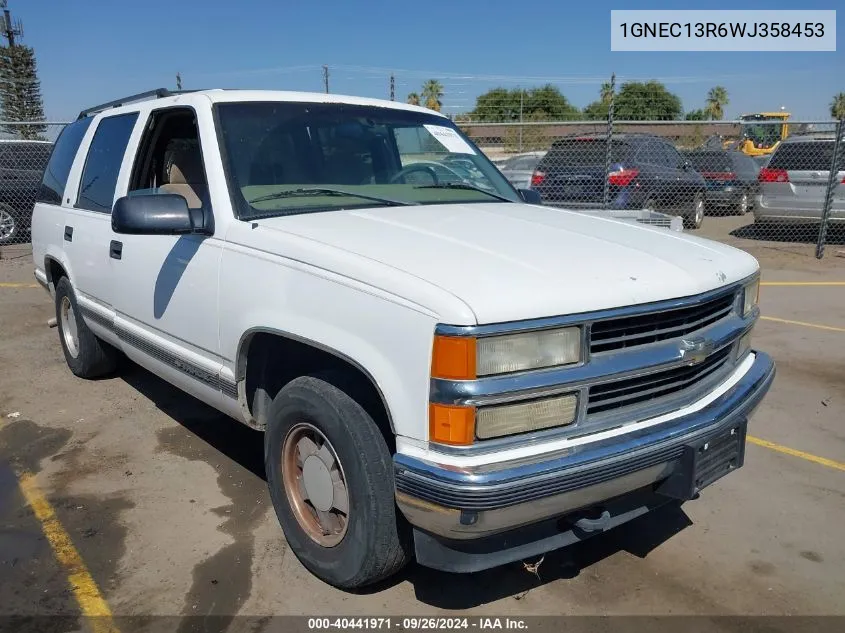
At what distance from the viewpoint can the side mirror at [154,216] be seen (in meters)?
3.11

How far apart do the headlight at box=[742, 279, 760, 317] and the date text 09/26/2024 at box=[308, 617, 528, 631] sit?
162cm

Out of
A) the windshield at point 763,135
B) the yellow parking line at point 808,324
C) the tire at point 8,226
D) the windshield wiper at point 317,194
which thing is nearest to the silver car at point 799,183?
the yellow parking line at point 808,324

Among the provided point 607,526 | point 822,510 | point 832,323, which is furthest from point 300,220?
point 832,323

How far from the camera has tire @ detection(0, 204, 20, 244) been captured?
12.2 meters

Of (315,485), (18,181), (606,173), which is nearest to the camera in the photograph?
(315,485)

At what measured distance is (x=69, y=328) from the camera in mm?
5609

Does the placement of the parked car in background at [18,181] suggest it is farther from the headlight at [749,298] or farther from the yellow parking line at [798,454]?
the headlight at [749,298]

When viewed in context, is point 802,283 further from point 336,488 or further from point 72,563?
point 72,563

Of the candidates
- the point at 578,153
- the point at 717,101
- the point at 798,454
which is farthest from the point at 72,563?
the point at 717,101

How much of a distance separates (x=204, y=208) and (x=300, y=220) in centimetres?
55

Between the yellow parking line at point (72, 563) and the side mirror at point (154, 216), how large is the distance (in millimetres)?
1464

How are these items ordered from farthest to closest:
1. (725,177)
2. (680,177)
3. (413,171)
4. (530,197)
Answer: (725,177) → (680,177) → (530,197) → (413,171)

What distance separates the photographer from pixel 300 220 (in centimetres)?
307

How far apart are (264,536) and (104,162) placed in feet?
8.96
